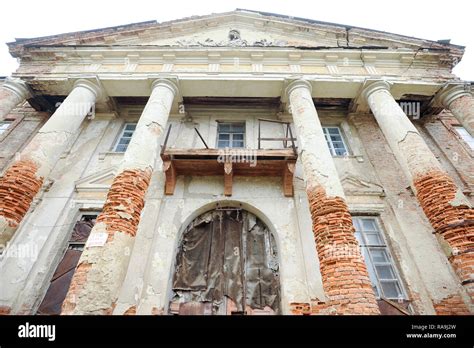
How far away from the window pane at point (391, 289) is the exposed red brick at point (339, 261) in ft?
6.25

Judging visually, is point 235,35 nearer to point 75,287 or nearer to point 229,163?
point 229,163

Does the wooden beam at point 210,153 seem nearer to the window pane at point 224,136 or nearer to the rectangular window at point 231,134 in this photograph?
the rectangular window at point 231,134

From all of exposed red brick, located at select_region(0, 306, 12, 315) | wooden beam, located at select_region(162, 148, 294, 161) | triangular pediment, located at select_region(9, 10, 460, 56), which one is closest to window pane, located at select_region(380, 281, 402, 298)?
wooden beam, located at select_region(162, 148, 294, 161)

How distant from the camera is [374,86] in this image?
24.1 feet

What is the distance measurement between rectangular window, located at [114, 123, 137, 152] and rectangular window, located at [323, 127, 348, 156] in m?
6.31

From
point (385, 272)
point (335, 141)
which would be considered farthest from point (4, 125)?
point (385, 272)

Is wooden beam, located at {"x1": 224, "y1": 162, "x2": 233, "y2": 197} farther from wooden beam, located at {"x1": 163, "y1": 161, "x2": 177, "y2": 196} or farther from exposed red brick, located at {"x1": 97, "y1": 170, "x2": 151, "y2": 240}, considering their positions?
exposed red brick, located at {"x1": 97, "y1": 170, "x2": 151, "y2": 240}

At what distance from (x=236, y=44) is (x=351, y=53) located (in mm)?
3640

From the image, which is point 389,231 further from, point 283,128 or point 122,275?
point 122,275

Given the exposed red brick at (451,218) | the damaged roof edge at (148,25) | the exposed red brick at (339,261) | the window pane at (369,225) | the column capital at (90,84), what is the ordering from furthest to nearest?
the damaged roof edge at (148,25) → the column capital at (90,84) → the window pane at (369,225) → the exposed red brick at (451,218) → the exposed red brick at (339,261)

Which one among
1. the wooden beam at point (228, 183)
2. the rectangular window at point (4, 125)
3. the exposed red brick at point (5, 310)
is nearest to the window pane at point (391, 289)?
the wooden beam at point (228, 183)

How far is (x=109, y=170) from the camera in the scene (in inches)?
282

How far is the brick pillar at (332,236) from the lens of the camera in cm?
387

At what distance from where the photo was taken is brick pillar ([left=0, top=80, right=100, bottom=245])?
16.6ft
